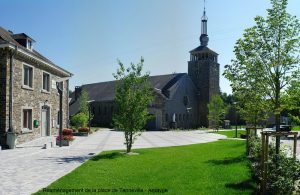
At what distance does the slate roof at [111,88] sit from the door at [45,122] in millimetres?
23050

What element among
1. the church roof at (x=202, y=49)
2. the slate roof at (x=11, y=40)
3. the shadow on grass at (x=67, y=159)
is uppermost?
the church roof at (x=202, y=49)

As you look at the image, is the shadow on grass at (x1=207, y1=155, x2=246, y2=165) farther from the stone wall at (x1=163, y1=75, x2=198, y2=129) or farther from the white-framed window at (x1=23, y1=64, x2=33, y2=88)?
the stone wall at (x1=163, y1=75, x2=198, y2=129)

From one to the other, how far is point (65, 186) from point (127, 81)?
8.84m

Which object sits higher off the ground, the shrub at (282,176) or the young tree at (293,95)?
the young tree at (293,95)

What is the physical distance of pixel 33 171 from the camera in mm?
11492

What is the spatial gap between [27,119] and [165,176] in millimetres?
15123

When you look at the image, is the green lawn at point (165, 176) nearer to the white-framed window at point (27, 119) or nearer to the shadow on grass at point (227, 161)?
the shadow on grass at point (227, 161)

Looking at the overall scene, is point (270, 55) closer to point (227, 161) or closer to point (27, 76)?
point (227, 161)

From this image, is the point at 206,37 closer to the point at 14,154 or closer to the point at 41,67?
the point at 41,67

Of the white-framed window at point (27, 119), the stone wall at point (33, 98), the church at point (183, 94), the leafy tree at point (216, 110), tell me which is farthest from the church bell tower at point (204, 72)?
the white-framed window at point (27, 119)

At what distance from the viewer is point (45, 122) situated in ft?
86.4

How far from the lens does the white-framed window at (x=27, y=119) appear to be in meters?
22.1

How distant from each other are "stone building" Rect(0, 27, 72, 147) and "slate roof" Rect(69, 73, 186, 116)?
2278cm

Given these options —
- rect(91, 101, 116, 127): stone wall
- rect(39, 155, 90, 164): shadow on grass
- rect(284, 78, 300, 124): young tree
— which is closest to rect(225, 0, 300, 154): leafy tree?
rect(284, 78, 300, 124): young tree
